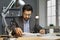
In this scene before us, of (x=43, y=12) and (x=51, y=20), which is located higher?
(x=43, y=12)

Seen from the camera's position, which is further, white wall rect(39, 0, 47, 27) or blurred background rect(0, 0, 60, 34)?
white wall rect(39, 0, 47, 27)

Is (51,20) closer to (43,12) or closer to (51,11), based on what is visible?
(51,11)

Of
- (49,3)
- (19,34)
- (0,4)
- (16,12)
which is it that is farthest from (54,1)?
(19,34)

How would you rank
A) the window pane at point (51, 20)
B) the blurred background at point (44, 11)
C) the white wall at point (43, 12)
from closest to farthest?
1. the blurred background at point (44, 11)
2. the window pane at point (51, 20)
3. the white wall at point (43, 12)

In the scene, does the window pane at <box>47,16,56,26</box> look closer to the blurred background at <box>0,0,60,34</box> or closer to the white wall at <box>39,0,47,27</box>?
the blurred background at <box>0,0,60,34</box>

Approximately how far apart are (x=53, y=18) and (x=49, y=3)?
0.53 metres

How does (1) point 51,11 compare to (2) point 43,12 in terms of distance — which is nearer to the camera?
(1) point 51,11

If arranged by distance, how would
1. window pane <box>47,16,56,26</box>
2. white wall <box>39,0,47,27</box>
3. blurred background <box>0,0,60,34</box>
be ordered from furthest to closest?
white wall <box>39,0,47,27</box> → window pane <box>47,16,56,26</box> → blurred background <box>0,0,60,34</box>

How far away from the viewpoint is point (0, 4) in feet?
15.2

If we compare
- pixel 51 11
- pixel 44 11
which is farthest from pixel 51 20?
pixel 44 11

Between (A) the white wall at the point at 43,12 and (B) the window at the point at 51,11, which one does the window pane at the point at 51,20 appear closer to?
(B) the window at the point at 51,11

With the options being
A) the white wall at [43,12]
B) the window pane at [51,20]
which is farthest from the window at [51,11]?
the white wall at [43,12]

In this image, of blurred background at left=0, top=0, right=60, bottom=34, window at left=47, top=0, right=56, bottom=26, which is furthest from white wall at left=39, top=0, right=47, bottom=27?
window at left=47, top=0, right=56, bottom=26

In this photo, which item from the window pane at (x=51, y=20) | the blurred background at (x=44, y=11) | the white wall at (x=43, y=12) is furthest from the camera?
the white wall at (x=43, y=12)
